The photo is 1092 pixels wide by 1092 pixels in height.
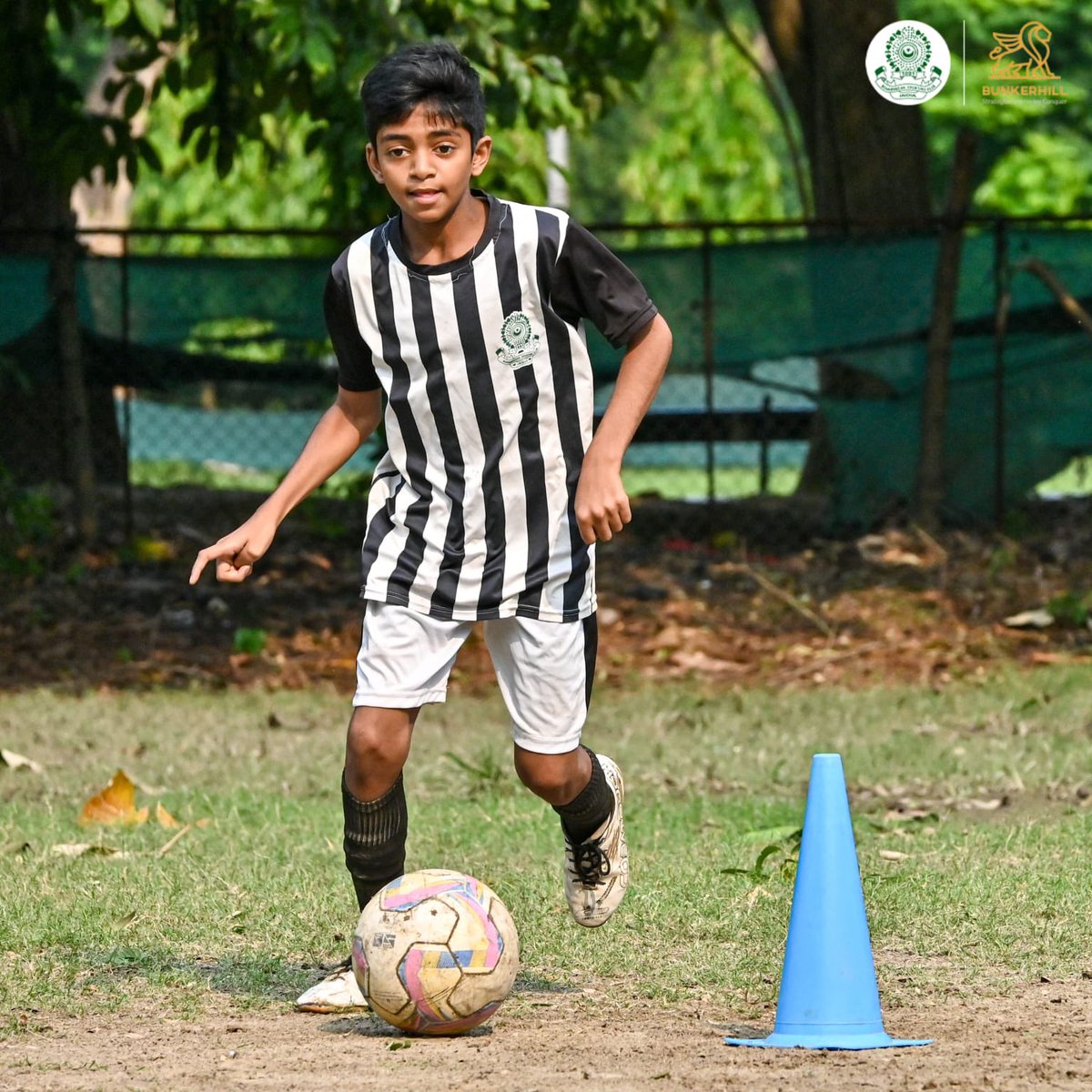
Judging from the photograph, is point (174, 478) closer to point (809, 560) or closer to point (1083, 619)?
point (809, 560)

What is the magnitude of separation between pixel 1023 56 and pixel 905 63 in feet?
9.33

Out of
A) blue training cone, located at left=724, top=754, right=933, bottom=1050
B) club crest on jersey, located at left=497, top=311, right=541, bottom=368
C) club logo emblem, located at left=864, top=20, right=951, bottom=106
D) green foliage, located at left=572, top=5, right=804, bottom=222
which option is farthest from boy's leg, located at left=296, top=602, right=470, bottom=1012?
green foliage, located at left=572, top=5, right=804, bottom=222

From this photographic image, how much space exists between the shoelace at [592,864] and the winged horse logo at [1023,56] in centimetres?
→ 1054

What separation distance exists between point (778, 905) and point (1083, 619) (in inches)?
219

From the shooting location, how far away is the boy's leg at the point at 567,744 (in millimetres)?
4359

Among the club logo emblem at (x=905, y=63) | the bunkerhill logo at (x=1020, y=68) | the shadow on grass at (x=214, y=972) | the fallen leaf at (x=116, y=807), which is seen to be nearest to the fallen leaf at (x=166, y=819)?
the fallen leaf at (x=116, y=807)

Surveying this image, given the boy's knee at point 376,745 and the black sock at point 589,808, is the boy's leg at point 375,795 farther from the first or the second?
the black sock at point 589,808

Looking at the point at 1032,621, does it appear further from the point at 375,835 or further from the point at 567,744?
the point at 375,835

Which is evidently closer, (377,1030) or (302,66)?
(377,1030)

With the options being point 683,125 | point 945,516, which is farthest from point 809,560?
point 683,125

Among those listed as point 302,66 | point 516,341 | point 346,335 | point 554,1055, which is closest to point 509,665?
point 516,341

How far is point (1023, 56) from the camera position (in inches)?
584

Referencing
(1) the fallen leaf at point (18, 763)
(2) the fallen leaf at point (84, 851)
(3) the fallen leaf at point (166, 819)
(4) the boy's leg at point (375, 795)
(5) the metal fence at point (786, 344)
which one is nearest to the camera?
(4) the boy's leg at point (375, 795)

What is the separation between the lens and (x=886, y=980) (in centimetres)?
437
